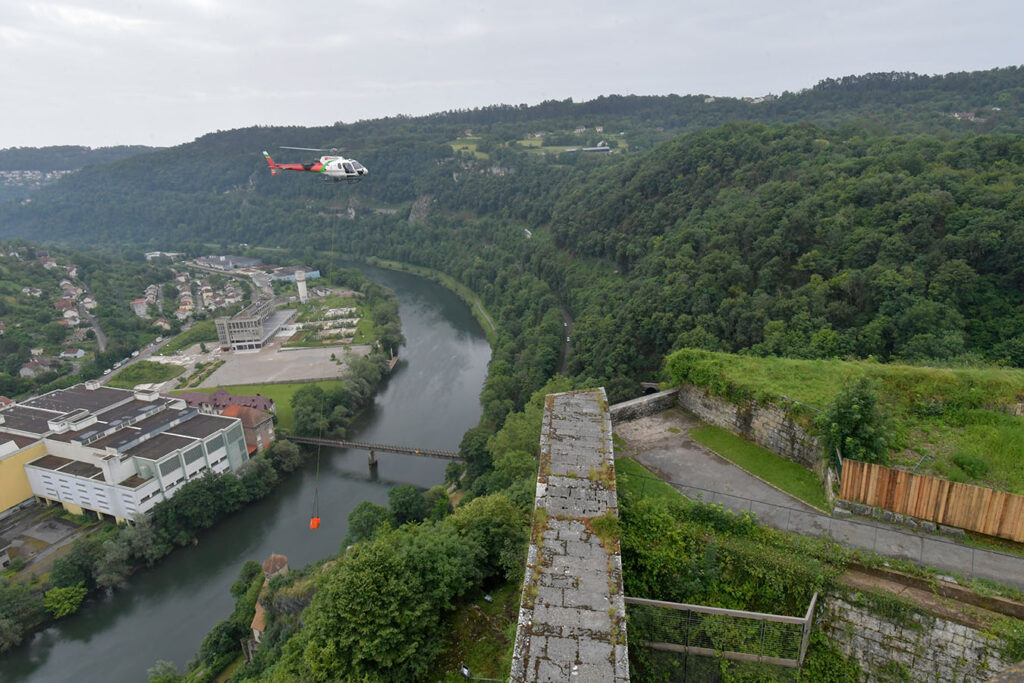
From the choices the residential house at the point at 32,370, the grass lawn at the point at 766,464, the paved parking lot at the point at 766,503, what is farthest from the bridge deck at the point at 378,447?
the residential house at the point at 32,370

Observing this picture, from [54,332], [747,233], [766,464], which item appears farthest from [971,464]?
[54,332]

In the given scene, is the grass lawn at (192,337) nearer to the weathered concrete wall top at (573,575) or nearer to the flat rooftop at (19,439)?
the flat rooftop at (19,439)

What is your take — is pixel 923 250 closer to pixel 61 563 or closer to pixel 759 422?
pixel 759 422

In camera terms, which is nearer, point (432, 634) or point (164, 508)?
point (432, 634)

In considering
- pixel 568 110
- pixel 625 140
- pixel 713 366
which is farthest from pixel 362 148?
pixel 713 366

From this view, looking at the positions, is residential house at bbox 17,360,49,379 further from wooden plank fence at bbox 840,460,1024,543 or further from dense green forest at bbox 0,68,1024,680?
wooden plank fence at bbox 840,460,1024,543

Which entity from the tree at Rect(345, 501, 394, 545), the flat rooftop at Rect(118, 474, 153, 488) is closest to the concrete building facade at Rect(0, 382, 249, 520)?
the flat rooftop at Rect(118, 474, 153, 488)
